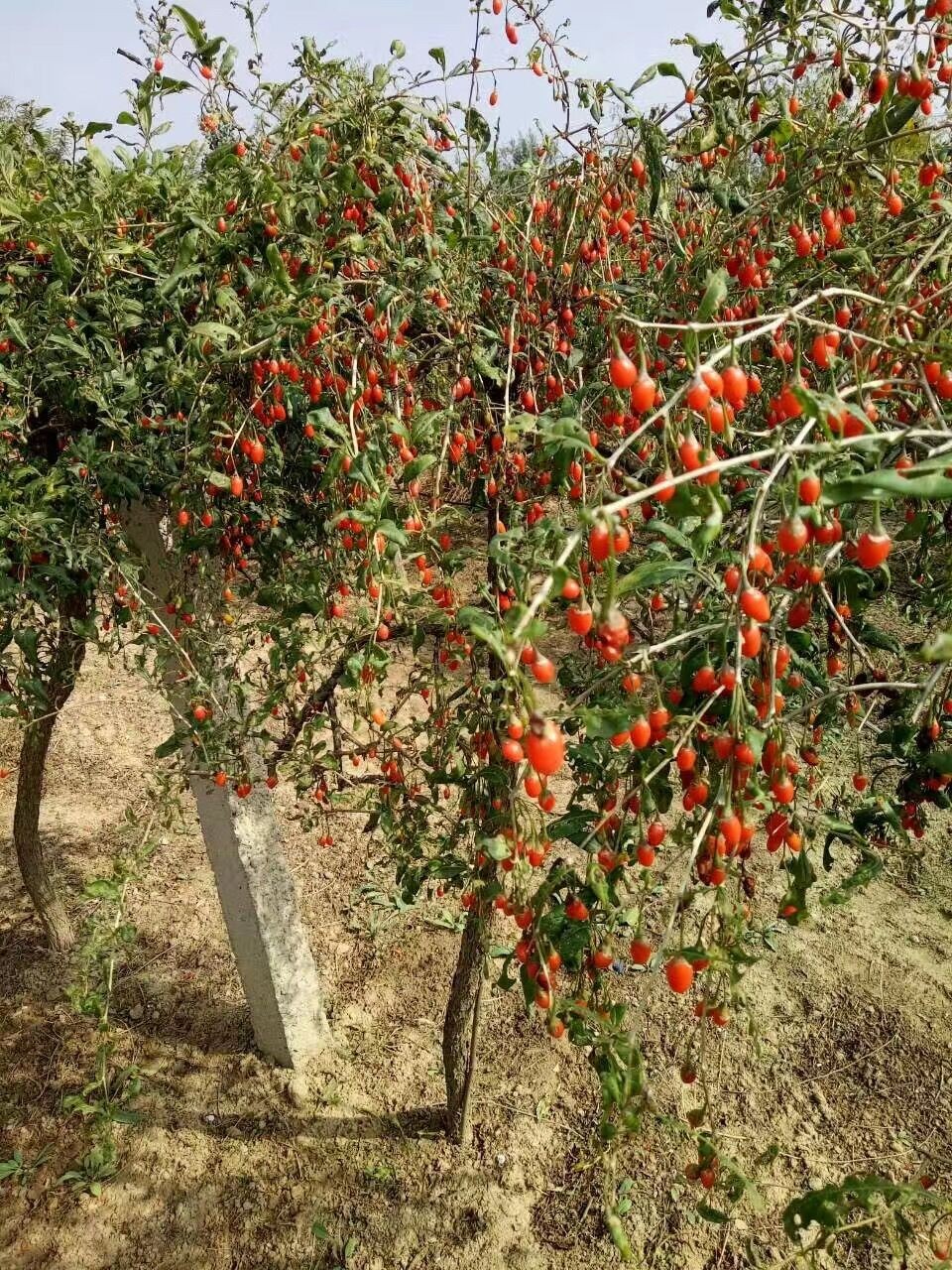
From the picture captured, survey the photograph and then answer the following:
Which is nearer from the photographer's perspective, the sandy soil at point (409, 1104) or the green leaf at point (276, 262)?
the green leaf at point (276, 262)

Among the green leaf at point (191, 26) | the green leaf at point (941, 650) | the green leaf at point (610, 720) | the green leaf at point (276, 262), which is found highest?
the green leaf at point (191, 26)

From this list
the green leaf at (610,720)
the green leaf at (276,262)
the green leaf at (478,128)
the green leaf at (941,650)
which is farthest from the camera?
the green leaf at (478,128)

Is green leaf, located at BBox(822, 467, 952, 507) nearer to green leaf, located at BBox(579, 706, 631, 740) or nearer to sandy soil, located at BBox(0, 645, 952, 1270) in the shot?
green leaf, located at BBox(579, 706, 631, 740)

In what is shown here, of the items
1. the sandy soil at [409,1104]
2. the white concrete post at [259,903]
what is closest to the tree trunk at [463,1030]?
the sandy soil at [409,1104]

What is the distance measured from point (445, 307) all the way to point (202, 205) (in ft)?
1.99

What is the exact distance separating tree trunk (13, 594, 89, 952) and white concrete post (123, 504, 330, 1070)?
29cm

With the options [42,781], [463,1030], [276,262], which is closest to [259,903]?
[463,1030]

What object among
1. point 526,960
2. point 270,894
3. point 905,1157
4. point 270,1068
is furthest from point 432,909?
point 526,960

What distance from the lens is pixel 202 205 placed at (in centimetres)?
193

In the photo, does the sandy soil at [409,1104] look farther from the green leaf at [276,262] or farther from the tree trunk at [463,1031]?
the green leaf at [276,262]

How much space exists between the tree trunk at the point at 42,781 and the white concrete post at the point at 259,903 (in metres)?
0.29

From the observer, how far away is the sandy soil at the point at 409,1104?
2.41m

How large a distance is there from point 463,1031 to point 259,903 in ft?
2.33

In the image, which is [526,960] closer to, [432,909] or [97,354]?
[97,354]
